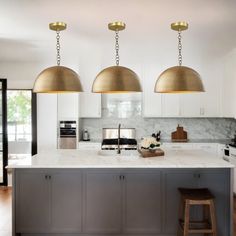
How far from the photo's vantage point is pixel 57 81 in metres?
Answer: 3.27

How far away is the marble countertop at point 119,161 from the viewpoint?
346 cm

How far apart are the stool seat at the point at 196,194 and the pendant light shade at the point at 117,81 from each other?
1218 millimetres

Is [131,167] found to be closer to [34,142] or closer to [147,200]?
[147,200]

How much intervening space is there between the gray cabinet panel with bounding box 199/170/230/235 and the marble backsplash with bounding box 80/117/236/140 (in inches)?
123

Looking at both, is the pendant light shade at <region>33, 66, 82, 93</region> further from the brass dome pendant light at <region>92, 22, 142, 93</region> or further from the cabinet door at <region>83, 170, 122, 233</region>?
the cabinet door at <region>83, 170, 122, 233</region>

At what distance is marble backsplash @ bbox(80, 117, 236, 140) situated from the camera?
680cm

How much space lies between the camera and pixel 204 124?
681 centimetres

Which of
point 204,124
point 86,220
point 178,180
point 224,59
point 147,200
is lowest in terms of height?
point 86,220

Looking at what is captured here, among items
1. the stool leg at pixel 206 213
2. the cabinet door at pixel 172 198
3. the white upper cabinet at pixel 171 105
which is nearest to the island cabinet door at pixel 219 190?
the stool leg at pixel 206 213

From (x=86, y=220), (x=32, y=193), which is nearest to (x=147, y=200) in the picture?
(x=86, y=220)

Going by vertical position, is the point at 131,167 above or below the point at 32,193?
above

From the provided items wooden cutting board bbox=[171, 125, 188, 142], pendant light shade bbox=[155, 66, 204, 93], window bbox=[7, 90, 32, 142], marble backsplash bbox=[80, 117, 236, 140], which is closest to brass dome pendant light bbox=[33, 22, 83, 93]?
pendant light shade bbox=[155, 66, 204, 93]

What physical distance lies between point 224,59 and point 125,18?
3266 millimetres

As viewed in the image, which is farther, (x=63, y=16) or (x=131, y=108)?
(x=131, y=108)
